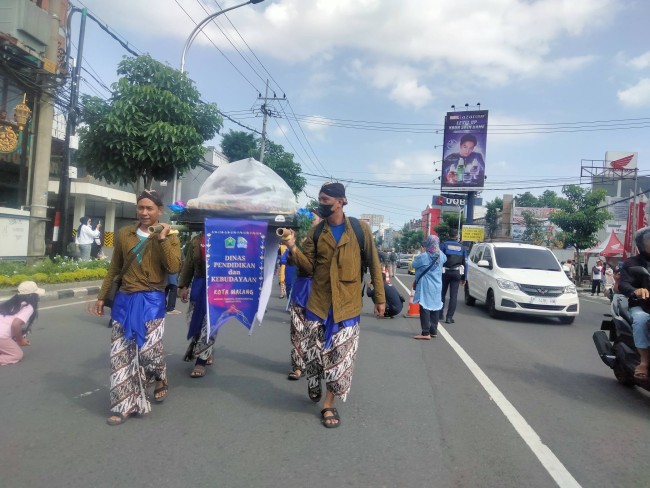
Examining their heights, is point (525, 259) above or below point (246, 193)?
below

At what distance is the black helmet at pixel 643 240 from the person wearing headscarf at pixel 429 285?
3.40 m

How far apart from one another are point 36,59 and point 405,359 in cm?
1473

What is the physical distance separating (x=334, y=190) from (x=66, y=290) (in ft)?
31.8

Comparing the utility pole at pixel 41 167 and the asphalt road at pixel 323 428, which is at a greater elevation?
the utility pole at pixel 41 167

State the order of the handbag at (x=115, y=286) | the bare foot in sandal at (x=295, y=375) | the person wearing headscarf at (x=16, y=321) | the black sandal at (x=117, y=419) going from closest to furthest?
the black sandal at (x=117, y=419) → the handbag at (x=115, y=286) → the bare foot in sandal at (x=295, y=375) → the person wearing headscarf at (x=16, y=321)

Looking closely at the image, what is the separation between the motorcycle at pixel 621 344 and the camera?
17.5ft

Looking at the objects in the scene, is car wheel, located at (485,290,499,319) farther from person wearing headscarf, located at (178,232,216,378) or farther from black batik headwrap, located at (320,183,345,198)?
black batik headwrap, located at (320,183,345,198)

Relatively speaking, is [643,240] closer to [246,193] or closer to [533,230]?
[246,193]

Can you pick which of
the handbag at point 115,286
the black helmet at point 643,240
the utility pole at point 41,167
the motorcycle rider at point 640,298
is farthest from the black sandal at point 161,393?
the utility pole at point 41,167

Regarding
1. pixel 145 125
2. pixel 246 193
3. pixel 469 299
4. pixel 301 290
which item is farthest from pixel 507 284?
pixel 145 125

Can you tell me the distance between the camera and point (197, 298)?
17.6 feet

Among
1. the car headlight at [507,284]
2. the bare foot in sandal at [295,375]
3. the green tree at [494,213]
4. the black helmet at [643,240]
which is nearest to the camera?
the black helmet at [643,240]

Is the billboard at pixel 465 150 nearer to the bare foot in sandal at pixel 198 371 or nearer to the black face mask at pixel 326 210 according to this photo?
the bare foot in sandal at pixel 198 371

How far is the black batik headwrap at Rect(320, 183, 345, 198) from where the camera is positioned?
4261 mm
